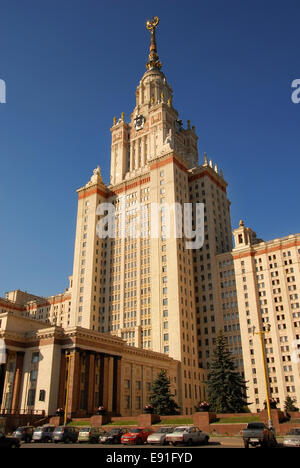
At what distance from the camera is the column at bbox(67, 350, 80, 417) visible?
208 ft

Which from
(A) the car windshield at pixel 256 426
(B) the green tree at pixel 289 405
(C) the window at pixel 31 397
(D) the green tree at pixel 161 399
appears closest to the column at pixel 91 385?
(C) the window at pixel 31 397

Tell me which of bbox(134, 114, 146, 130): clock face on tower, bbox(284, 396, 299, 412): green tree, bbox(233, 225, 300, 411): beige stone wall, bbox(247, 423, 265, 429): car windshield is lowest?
bbox(247, 423, 265, 429): car windshield

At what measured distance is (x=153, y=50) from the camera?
160m

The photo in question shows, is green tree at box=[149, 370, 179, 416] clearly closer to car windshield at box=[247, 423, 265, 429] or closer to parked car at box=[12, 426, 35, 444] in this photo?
parked car at box=[12, 426, 35, 444]

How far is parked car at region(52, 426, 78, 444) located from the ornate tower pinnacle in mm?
141884

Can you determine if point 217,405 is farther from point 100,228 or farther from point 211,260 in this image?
point 100,228

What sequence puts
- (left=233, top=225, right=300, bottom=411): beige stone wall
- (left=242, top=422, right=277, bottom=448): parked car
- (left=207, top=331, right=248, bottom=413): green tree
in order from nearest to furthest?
1. (left=242, top=422, right=277, bottom=448): parked car
2. (left=207, top=331, right=248, bottom=413): green tree
3. (left=233, top=225, right=300, bottom=411): beige stone wall

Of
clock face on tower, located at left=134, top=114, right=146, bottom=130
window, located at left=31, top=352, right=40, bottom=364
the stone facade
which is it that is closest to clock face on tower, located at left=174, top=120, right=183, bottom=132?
clock face on tower, located at left=134, top=114, right=146, bottom=130

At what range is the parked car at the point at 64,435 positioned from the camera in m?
38.5

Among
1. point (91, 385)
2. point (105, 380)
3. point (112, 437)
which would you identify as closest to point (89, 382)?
point (91, 385)
